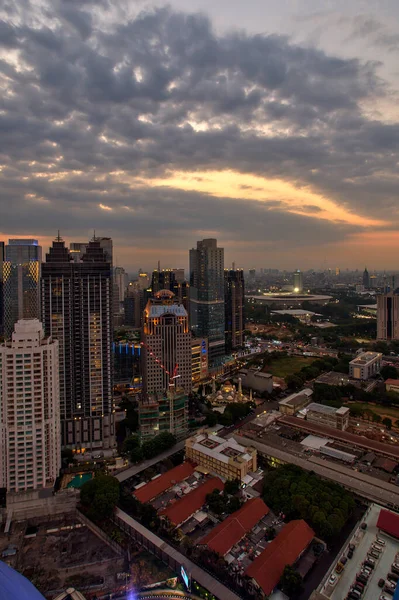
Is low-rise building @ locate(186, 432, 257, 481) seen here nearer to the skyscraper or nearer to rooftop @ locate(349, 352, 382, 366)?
rooftop @ locate(349, 352, 382, 366)

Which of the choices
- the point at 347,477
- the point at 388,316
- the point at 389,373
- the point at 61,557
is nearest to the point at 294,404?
the point at 347,477

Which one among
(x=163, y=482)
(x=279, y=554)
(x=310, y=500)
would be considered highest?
(x=310, y=500)

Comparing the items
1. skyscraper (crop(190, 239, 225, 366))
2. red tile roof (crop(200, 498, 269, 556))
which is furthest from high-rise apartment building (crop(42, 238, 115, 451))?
Answer: skyscraper (crop(190, 239, 225, 366))

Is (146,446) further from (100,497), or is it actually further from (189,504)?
(189,504)

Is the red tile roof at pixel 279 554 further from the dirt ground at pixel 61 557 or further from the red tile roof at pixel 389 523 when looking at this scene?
the dirt ground at pixel 61 557

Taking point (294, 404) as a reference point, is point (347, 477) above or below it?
below
